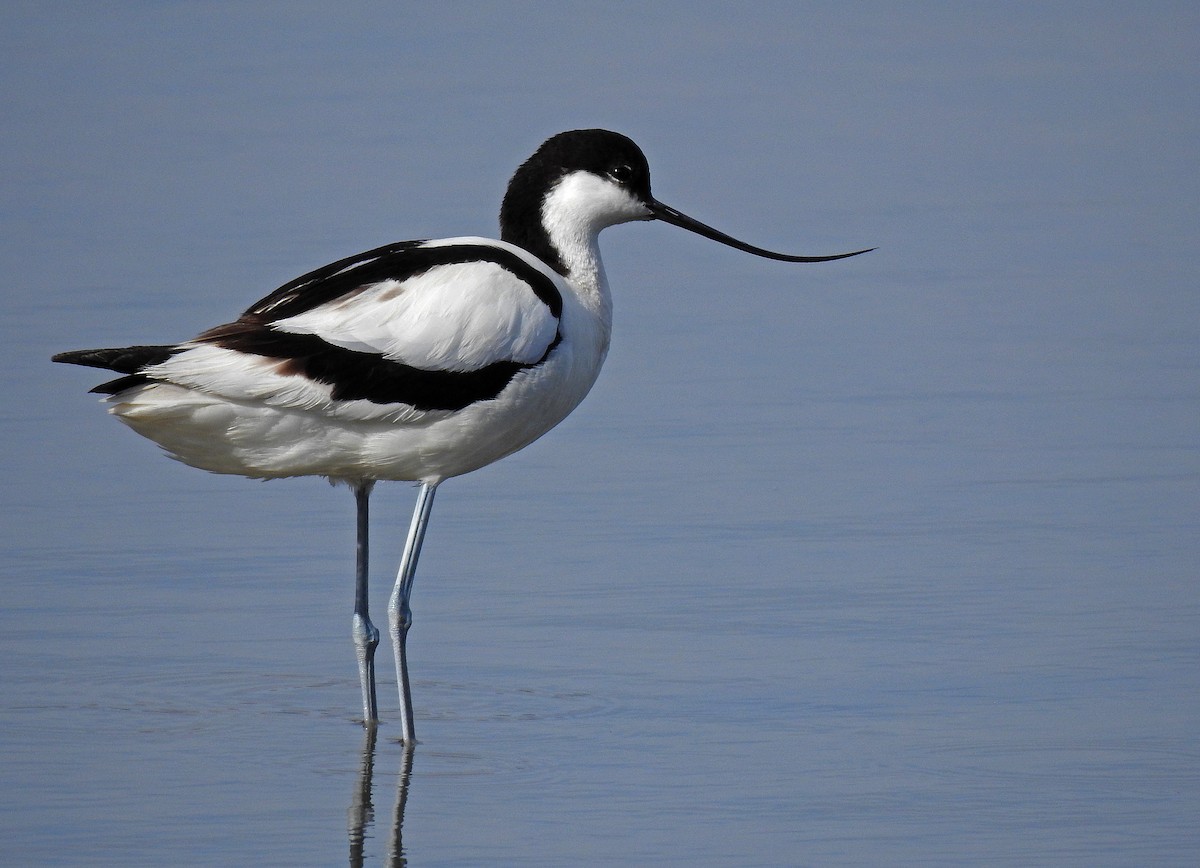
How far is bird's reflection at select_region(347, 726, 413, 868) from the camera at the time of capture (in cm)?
607

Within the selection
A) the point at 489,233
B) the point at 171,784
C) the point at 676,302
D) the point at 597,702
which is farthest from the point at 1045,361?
the point at 171,784

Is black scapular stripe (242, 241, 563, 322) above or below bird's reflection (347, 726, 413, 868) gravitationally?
above

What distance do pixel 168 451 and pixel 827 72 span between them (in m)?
12.4

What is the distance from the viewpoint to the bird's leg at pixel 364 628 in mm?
7375

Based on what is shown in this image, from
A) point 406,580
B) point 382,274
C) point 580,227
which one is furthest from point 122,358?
point 580,227

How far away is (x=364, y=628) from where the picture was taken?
7559 millimetres

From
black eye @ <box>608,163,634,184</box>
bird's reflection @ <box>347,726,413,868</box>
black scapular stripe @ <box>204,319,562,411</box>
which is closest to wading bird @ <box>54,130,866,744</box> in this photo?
black scapular stripe @ <box>204,319,562,411</box>

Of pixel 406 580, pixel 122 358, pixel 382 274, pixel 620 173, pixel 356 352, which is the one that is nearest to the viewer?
pixel 122 358

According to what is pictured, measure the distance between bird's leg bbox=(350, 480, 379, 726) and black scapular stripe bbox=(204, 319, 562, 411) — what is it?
0.56 m

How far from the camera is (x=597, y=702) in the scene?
7.24 meters

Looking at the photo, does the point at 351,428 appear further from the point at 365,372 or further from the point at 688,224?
the point at 688,224

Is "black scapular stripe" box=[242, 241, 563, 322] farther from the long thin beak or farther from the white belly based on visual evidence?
the long thin beak

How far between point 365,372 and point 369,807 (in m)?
1.28

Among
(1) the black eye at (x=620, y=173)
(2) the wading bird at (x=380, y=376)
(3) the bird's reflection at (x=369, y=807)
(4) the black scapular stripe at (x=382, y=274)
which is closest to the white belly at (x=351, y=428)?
(2) the wading bird at (x=380, y=376)
